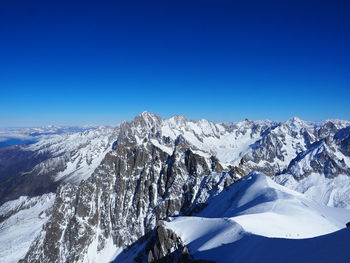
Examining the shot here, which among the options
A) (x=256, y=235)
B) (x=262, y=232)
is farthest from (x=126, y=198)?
(x=256, y=235)

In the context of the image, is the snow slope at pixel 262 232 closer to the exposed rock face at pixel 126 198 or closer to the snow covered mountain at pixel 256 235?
the snow covered mountain at pixel 256 235

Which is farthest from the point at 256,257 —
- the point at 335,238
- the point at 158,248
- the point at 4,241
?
the point at 4,241

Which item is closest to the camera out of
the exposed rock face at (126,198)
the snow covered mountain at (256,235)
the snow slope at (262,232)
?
the snow covered mountain at (256,235)

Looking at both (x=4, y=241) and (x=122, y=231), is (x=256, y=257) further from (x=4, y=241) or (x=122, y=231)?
(x=4, y=241)

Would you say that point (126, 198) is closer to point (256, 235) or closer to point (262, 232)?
point (262, 232)

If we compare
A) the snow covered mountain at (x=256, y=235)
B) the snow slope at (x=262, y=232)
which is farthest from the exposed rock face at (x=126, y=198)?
the snow covered mountain at (x=256, y=235)

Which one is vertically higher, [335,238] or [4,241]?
[335,238]

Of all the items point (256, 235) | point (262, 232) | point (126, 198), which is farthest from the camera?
point (126, 198)

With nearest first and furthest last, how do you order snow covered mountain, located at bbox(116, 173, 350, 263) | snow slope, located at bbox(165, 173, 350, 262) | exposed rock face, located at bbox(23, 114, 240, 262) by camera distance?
snow covered mountain, located at bbox(116, 173, 350, 263), snow slope, located at bbox(165, 173, 350, 262), exposed rock face, located at bbox(23, 114, 240, 262)

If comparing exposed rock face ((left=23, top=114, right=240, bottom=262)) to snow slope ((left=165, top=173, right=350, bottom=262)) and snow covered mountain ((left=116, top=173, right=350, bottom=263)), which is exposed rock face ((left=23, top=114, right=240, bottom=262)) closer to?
snow slope ((left=165, top=173, right=350, bottom=262))

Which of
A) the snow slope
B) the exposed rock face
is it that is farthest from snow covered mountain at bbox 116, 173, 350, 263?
the exposed rock face

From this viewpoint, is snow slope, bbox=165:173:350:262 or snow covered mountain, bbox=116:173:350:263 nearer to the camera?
snow covered mountain, bbox=116:173:350:263
